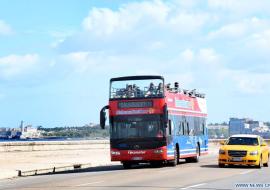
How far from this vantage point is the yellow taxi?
27641mm

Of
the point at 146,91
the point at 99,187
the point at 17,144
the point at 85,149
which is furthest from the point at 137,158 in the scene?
the point at 85,149

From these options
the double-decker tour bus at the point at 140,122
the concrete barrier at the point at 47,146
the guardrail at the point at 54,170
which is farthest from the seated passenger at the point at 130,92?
the concrete barrier at the point at 47,146

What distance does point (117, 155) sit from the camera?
96.2ft

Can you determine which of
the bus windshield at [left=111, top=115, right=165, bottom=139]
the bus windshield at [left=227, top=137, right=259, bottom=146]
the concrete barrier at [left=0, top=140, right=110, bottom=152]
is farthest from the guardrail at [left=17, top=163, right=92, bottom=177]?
the concrete barrier at [left=0, top=140, right=110, bottom=152]

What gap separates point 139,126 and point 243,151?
5077 millimetres

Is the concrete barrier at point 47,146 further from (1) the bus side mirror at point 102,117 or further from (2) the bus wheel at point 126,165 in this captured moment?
(1) the bus side mirror at point 102,117

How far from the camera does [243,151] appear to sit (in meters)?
27.5

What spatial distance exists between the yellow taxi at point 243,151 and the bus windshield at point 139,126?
3.13 metres

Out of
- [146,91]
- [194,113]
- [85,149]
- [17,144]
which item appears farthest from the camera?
[85,149]

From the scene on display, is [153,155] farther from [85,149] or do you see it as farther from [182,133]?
[85,149]

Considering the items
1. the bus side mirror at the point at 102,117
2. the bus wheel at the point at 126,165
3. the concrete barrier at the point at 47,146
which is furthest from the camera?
the concrete barrier at the point at 47,146

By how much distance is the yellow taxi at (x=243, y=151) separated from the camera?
2764 cm

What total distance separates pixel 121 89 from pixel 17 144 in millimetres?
21779

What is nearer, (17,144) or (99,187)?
(99,187)
